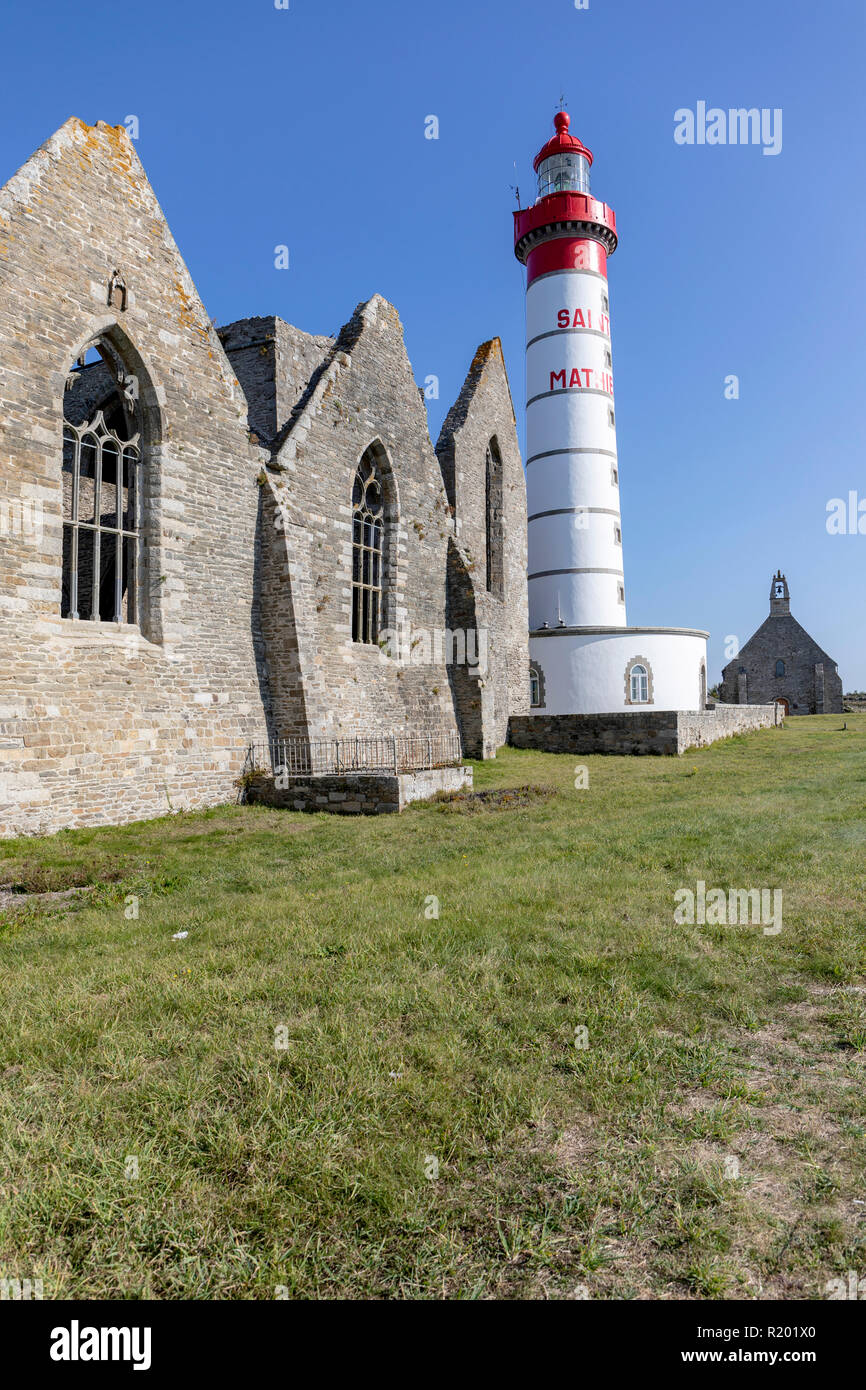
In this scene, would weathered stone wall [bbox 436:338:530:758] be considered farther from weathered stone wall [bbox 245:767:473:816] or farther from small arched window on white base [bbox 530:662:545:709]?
weathered stone wall [bbox 245:767:473:816]

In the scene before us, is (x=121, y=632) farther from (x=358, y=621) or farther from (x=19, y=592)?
(x=358, y=621)

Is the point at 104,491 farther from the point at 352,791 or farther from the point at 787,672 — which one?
the point at 787,672

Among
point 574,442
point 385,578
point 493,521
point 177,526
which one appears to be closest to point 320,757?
point 177,526

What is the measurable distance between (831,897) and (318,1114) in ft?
16.0

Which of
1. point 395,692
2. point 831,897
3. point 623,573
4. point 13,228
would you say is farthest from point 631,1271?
point 623,573

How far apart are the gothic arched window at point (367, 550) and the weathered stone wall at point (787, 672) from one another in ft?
125

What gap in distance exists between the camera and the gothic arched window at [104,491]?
39.9 ft

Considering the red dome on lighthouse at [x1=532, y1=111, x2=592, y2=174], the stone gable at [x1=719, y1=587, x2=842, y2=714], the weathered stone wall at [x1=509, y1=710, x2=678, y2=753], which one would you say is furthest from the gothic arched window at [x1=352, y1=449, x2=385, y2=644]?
the stone gable at [x1=719, y1=587, x2=842, y2=714]

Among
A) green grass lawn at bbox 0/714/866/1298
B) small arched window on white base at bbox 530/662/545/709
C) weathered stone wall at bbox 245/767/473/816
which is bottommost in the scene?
green grass lawn at bbox 0/714/866/1298

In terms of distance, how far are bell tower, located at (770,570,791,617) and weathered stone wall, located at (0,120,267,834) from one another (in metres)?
44.2

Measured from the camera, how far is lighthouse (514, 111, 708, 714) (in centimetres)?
2866

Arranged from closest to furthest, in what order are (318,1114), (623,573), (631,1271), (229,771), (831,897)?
(631,1271) < (318,1114) < (831,897) < (229,771) < (623,573)

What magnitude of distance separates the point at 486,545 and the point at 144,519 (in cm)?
1442

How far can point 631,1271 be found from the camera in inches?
90.3
